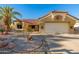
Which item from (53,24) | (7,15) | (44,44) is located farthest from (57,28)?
(7,15)

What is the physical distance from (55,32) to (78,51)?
49cm

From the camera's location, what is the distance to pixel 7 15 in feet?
14.6

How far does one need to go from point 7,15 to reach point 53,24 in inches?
30.6

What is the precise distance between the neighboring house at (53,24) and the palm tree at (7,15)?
0.36 ft

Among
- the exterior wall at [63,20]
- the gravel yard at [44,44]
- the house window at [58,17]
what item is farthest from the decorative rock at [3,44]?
the house window at [58,17]

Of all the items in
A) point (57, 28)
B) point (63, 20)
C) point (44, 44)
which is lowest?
point (44, 44)

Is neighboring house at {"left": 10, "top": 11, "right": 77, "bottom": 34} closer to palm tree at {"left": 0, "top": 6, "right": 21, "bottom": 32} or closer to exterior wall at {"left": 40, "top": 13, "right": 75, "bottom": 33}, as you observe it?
exterior wall at {"left": 40, "top": 13, "right": 75, "bottom": 33}

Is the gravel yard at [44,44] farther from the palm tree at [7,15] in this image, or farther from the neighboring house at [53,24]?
the palm tree at [7,15]

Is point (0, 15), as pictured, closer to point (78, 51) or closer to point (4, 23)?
point (4, 23)

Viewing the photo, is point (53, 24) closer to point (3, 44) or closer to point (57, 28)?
point (57, 28)

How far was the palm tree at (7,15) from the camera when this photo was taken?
4426mm

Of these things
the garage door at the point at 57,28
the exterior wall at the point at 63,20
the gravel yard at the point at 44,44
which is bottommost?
the gravel yard at the point at 44,44

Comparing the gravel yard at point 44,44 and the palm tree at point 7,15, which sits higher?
the palm tree at point 7,15

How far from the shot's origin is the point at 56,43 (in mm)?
4520
